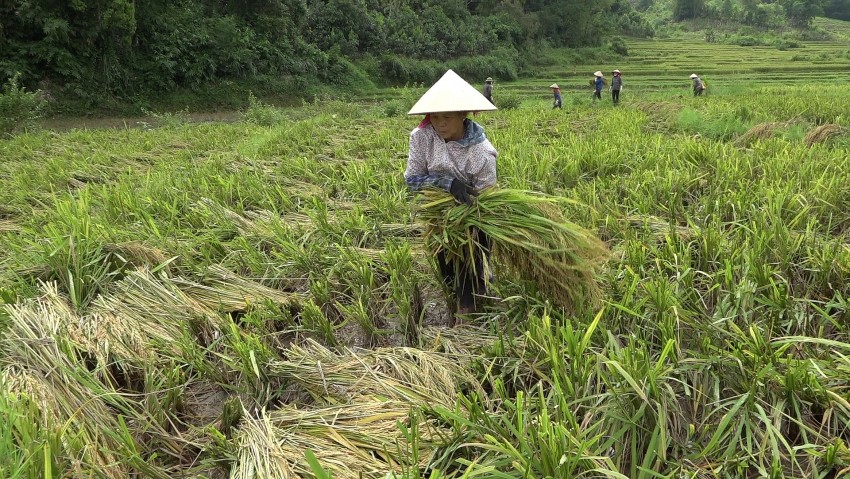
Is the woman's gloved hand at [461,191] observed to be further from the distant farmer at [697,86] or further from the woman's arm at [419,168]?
the distant farmer at [697,86]

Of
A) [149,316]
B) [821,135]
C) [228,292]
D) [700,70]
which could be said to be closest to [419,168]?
[228,292]

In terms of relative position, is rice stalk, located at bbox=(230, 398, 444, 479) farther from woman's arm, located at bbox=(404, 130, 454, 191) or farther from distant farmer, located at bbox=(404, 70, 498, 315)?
woman's arm, located at bbox=(404, 130, 454, 191)

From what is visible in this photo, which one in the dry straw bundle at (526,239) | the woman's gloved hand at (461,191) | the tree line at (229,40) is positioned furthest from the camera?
the tree line at (229,40)

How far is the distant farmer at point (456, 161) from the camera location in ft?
6.08

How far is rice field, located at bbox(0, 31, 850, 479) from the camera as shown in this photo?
4.00 feet

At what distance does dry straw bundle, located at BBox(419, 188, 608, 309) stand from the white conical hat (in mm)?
326

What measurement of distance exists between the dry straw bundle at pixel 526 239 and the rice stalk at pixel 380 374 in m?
0.42

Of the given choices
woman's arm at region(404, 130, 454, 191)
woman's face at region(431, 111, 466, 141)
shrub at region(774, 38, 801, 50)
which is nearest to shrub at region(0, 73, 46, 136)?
woman's arm at region(404, 130, 454, 191)

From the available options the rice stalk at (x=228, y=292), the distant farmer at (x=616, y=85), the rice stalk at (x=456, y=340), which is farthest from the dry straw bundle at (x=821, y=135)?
the distant farmer at (x=616, y=85)

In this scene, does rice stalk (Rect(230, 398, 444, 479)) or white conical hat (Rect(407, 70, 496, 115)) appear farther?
white conical hat (Rect(407, 70, 496, 115))

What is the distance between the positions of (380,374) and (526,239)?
2.33 feet

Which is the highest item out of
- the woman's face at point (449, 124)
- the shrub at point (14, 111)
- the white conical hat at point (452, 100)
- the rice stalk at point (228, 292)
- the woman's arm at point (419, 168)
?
the shrub at point (14, 111)

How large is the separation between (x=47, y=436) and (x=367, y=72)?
23.2 meters

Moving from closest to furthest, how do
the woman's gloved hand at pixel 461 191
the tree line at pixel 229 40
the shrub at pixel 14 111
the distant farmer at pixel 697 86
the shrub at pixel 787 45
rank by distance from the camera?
1. the woman's gloved hand at pixel 461 191
2. the shrub at pixel 14 111
3. the distant farmer at pixel 697 86
4. the tree line at pixel 229 40
5. the shrub at pixel 787 45
